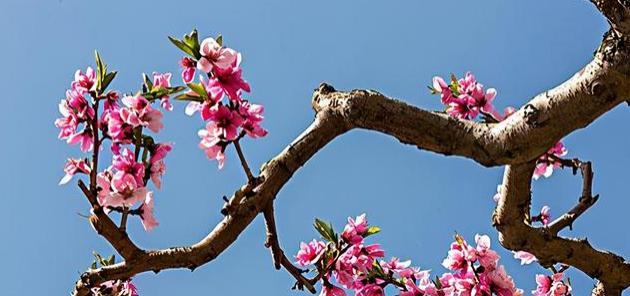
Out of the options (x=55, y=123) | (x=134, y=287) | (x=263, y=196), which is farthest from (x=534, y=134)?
(x=134, y=287)

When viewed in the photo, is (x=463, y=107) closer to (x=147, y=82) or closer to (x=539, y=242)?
(x=539, y=242)

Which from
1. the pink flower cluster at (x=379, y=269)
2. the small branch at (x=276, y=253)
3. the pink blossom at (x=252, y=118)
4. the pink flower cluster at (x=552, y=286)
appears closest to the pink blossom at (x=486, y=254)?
the pink flower cluster at (x=379, y=269)

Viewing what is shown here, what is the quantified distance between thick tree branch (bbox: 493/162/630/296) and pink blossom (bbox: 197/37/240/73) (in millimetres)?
1074

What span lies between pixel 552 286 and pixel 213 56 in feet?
7.14

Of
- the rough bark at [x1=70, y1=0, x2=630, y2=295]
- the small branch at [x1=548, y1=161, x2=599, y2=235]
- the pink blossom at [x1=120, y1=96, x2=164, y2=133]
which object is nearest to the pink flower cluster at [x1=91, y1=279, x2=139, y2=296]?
the rough bark at [x1=70, y1=0, x2=630, y2=295]

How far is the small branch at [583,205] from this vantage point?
2934 mm

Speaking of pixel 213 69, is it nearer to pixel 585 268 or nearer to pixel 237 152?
pixel 237 152

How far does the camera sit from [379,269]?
11.0 ft

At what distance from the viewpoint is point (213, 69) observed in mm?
2271

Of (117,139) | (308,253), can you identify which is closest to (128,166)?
(117,139)

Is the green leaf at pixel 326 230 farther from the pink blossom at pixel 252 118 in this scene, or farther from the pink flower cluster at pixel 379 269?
the pink blossom at pixel 252 118

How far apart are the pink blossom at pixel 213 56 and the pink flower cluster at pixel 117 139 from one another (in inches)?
8.1

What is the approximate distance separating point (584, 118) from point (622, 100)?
0.38 feet

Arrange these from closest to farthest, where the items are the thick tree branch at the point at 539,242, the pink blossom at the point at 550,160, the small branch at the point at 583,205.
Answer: the thick tree branch at the point at 539,242 < the small branch at the point at 583,205 < the pink blossom at the point at 550,160
